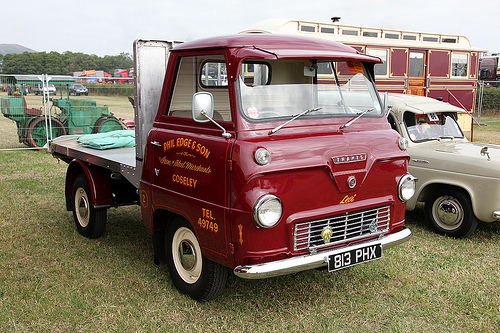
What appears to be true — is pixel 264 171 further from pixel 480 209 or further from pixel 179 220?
pixel 480 209

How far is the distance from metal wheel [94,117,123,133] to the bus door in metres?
8.88

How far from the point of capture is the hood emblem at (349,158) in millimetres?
3709

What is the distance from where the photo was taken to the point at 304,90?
4004 millimetres

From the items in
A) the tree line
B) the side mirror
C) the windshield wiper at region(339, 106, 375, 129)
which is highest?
the tree line

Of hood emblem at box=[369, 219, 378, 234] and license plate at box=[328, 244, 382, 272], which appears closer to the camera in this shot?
license plate at box=[328, 244, 382, 272]

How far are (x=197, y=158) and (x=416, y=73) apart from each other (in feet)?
42.3

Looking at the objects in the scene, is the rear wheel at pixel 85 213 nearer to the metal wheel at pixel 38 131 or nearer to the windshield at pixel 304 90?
the windshield at pixel 304 90

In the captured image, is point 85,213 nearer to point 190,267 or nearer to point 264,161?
point 190,267

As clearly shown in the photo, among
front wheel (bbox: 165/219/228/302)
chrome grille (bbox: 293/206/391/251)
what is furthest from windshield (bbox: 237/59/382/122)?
front wheel (bbox: 165/219/228/302)

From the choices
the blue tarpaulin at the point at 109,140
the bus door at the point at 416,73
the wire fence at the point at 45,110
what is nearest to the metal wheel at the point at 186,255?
the blue tarpaulin at the point at 109,140

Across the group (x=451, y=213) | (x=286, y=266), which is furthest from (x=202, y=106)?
(x=451, y=213)

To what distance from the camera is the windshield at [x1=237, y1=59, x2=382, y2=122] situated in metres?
3.72

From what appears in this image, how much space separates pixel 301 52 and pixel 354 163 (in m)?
0.97

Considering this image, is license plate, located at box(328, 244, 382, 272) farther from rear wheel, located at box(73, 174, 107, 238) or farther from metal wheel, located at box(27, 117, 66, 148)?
metal wheel, located at box(27, 117, 66, 148)
